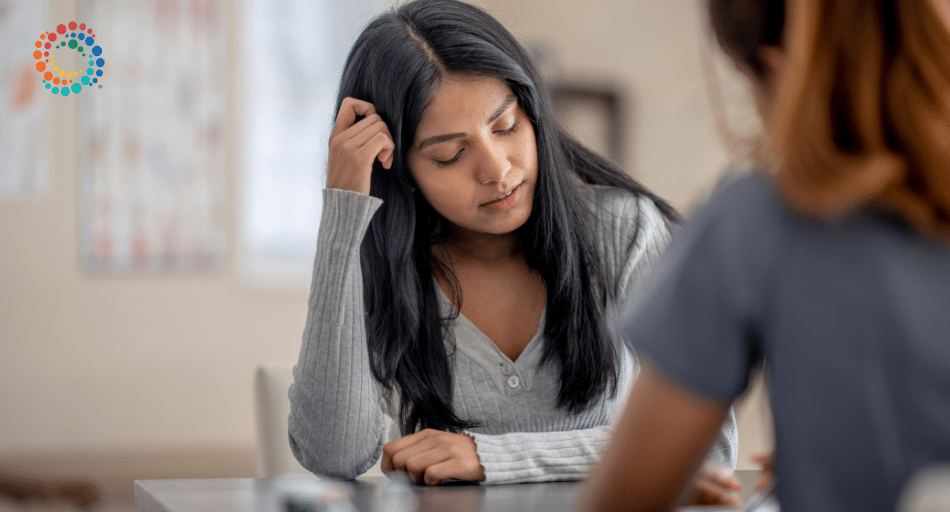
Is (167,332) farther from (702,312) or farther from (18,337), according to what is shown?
(702,312)

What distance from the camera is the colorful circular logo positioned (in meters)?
3.24

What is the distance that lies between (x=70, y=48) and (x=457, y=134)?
8.96 ft

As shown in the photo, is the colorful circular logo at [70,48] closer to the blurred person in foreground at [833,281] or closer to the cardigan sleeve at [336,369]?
the cardigan sleeve at [336,369]

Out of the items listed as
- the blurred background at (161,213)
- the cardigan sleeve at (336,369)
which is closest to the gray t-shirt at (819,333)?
the cardigan sleeve at (336,369)

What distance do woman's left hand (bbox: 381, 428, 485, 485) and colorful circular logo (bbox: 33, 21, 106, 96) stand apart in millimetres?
2853

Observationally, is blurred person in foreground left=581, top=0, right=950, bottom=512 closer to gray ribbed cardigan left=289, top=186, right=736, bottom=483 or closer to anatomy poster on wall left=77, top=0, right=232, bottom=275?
gray ribbed cardigan left=289, top=186, right=736, bottom=483

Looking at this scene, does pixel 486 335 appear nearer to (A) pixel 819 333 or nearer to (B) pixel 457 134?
(B) pixel 457 134

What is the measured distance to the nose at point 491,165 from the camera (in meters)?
1.17

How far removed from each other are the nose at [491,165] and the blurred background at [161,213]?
6.16ft

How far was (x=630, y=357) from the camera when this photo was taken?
128 centimetres

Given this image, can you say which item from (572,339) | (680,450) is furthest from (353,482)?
(680,450)

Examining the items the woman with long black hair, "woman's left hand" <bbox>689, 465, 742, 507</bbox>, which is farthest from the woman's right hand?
"woman's left hand" <bbox>689, 465, 742, 507</bbox>

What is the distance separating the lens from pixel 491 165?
1.17 metres

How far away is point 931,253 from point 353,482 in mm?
730
